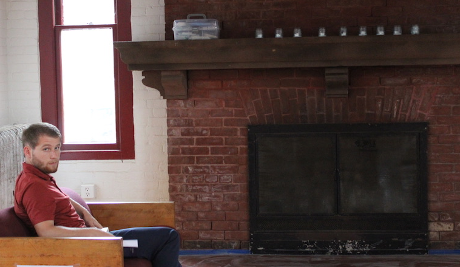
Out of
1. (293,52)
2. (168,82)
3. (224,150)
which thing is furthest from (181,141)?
(293,52)

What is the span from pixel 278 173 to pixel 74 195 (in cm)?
173

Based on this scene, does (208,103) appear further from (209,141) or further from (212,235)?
(212,235)

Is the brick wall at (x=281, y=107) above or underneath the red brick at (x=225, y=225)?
above

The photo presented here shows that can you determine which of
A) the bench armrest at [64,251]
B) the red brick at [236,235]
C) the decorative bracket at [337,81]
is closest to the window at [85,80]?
the red brick at [236,235]

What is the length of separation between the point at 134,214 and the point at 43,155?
0.70m

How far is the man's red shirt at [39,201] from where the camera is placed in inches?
101

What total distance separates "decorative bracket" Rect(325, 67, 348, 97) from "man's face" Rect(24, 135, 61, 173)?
2.19 metres

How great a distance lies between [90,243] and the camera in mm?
2475

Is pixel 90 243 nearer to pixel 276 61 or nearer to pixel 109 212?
pixel 109 212

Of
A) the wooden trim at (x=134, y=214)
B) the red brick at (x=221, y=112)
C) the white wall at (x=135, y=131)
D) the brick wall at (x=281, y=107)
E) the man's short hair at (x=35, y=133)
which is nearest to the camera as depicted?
the man's short hair at (x=35, y=133)

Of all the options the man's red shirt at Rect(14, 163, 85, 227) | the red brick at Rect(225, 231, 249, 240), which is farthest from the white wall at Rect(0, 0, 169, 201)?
the man's red shirt at Rect(14, 163, 85, 227)

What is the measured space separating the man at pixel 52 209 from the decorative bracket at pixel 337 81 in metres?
1.84

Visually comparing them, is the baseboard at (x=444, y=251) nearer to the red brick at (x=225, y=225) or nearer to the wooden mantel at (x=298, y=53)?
the wooden mantel at (x=298, y=53)

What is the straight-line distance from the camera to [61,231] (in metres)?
2.55
